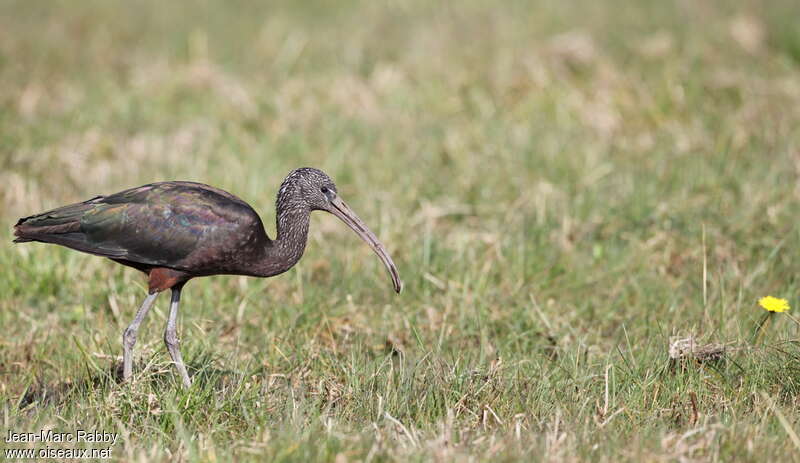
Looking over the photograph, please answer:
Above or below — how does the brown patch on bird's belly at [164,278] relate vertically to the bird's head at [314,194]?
below

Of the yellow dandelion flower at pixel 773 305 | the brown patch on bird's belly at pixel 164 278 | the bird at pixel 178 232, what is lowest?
the yellow dandelion flower at pixel 773 305

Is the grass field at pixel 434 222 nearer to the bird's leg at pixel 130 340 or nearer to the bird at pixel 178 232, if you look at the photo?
the bird's leg at pixel 130 340

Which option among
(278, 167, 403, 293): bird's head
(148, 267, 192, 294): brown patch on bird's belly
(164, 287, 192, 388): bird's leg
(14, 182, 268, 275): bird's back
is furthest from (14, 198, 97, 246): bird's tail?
(278, 167, 403, 293): bird's head

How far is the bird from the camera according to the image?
5.67 metres

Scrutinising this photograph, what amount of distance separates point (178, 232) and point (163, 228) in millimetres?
101

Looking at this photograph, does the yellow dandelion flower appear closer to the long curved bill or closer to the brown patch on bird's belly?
the long curved bill

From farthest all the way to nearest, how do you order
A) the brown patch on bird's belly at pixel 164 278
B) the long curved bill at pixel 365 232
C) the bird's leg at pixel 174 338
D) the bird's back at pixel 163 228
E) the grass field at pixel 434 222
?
the long curved bill at pixel 365 232
the brown patch on bird's belly at pixel 164 278
the bird's back at pixel 163 228
the bird's leg at pixel 174 338
the grass field at pixel 434 222

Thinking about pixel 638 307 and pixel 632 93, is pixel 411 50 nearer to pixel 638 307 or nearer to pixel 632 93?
pixel 632 93

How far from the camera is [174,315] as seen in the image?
584 centimetres

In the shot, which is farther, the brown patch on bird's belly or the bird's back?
the brown patch on bird's belly

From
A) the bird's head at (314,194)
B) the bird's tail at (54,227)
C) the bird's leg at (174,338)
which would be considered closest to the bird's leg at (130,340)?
the bird's leg at (174,338)

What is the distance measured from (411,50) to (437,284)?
5113 millimetres

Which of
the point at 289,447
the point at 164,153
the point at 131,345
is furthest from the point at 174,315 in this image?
the point at 164,153

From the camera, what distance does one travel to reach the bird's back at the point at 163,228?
5668 mm
